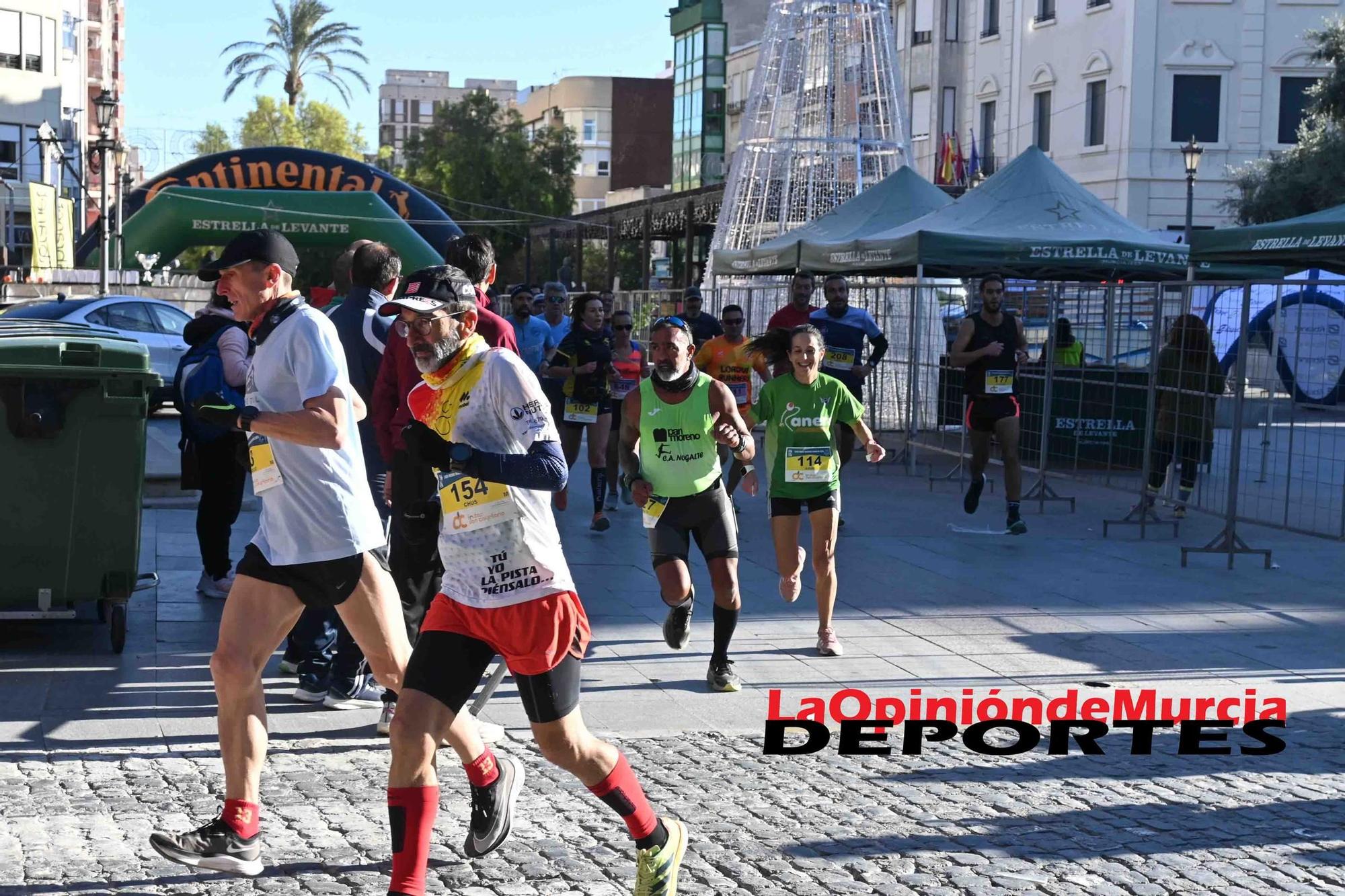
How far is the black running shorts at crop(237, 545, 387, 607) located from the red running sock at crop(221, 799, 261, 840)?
0.60m

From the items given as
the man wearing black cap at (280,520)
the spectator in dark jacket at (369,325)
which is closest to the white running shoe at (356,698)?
the spectator in dark jacket at (369,325)

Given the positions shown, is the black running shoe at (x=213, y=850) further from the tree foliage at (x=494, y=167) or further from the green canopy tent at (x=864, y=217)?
the tree foliage at (x=494, y=167)

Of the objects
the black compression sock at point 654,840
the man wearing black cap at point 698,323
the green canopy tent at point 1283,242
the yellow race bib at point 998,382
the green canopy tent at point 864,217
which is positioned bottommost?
Result: the black compression sock at point 654,840

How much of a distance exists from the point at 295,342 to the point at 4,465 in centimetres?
306

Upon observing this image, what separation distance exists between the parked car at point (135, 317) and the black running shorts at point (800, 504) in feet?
45.7

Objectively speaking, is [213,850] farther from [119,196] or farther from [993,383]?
[119,196]

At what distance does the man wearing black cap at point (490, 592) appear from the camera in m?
4.27

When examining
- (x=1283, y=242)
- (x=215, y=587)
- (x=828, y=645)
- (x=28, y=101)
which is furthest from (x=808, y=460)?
(x=28, y=101)

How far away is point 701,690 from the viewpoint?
746 cm

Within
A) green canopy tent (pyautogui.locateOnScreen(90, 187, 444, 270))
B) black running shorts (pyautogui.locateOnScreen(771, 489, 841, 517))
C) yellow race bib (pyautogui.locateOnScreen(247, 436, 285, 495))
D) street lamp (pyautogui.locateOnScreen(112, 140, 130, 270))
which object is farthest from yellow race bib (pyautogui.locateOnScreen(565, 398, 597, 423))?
street lamp (pyautogui.locateOnScreen(112, 140, 130, 270))

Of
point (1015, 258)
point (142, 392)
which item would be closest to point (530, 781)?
point (142, 392)

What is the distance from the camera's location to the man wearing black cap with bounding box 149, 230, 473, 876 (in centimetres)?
482

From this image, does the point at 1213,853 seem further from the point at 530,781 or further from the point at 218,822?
the point at 218,822

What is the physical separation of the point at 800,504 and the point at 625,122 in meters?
93.1
